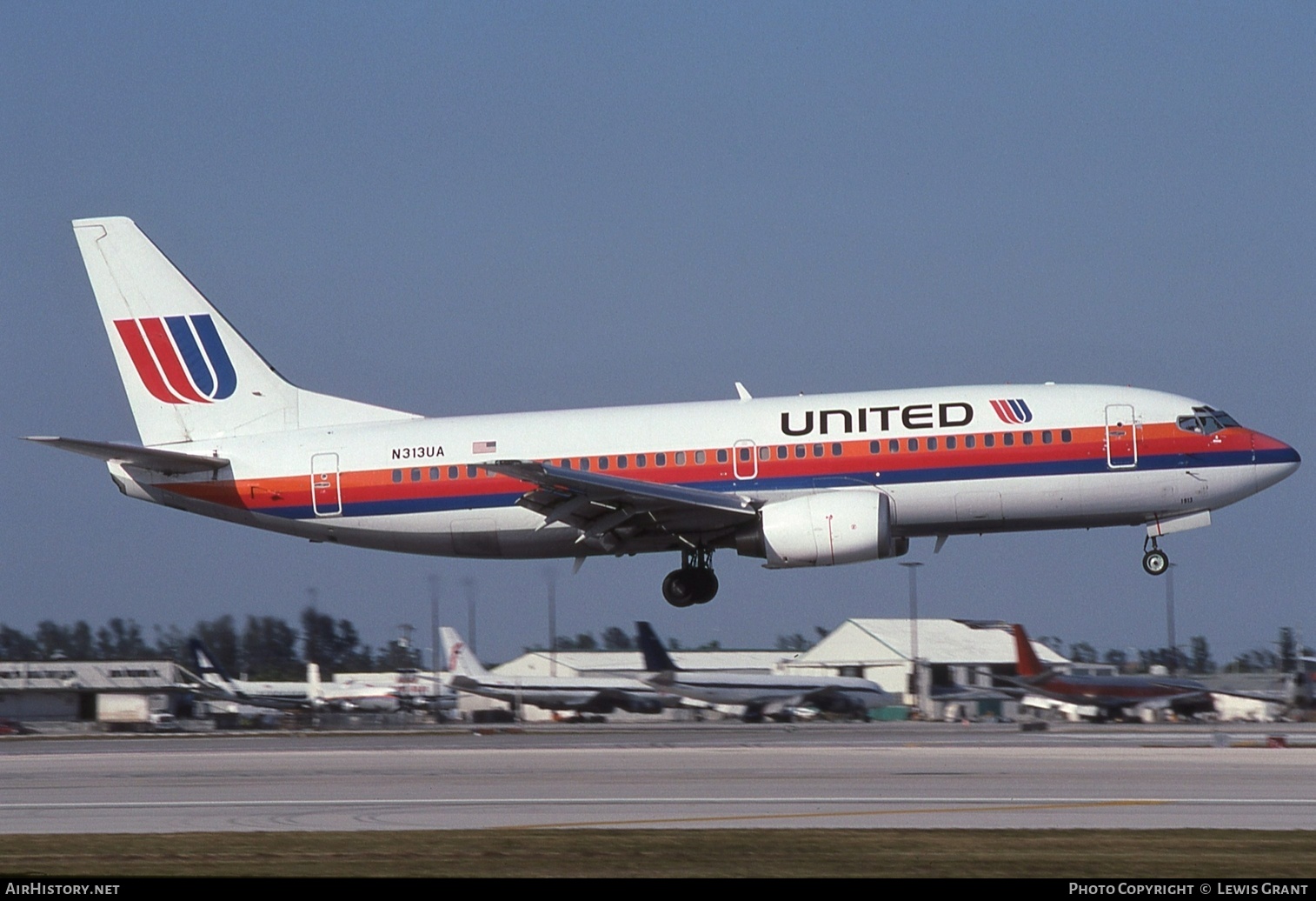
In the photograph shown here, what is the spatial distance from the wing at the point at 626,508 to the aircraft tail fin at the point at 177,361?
5820mm

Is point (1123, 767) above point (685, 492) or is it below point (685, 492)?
below

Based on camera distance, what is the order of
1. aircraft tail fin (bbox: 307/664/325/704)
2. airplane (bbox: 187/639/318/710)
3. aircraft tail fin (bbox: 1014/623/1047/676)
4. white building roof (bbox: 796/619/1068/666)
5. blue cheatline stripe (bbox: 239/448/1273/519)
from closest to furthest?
blue cheatline stripe (bbox: 239/448/1273/519) → aircraft tail fin (bbox: 1014/623/1047/676) → airplane (bbox: 187/639/318/710) → aircraft tail fin (bbox: 307/664/325/704) → white building roof (bbox: 796/619/1068/666)

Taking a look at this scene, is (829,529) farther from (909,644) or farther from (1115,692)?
(909,644)

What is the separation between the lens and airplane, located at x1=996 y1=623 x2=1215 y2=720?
57969 mm

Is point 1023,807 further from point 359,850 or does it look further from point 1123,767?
point 359,850

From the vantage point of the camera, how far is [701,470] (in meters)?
35.8

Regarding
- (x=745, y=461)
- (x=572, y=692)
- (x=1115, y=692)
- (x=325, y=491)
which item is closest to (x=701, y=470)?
(x=745, y=461)

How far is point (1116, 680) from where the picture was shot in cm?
5950

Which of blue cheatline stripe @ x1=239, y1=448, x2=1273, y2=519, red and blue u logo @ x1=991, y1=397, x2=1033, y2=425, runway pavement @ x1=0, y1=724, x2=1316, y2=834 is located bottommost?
runway pavement @ x1=0, y1=724, x2=1316, y2=834

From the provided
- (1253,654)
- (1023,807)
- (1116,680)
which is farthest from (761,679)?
(1023,807)

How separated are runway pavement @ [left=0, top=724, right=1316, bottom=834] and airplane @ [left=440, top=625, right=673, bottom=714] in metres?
26.0

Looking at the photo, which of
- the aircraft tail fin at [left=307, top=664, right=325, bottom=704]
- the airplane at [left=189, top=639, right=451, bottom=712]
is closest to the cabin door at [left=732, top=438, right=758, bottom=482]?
the airplane at [left=189, top=639, right=451, bottom=712]

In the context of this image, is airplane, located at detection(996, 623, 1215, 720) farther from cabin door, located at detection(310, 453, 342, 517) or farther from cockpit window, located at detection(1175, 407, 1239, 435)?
cabin door, located at detection(310, 453, 342, 517)
